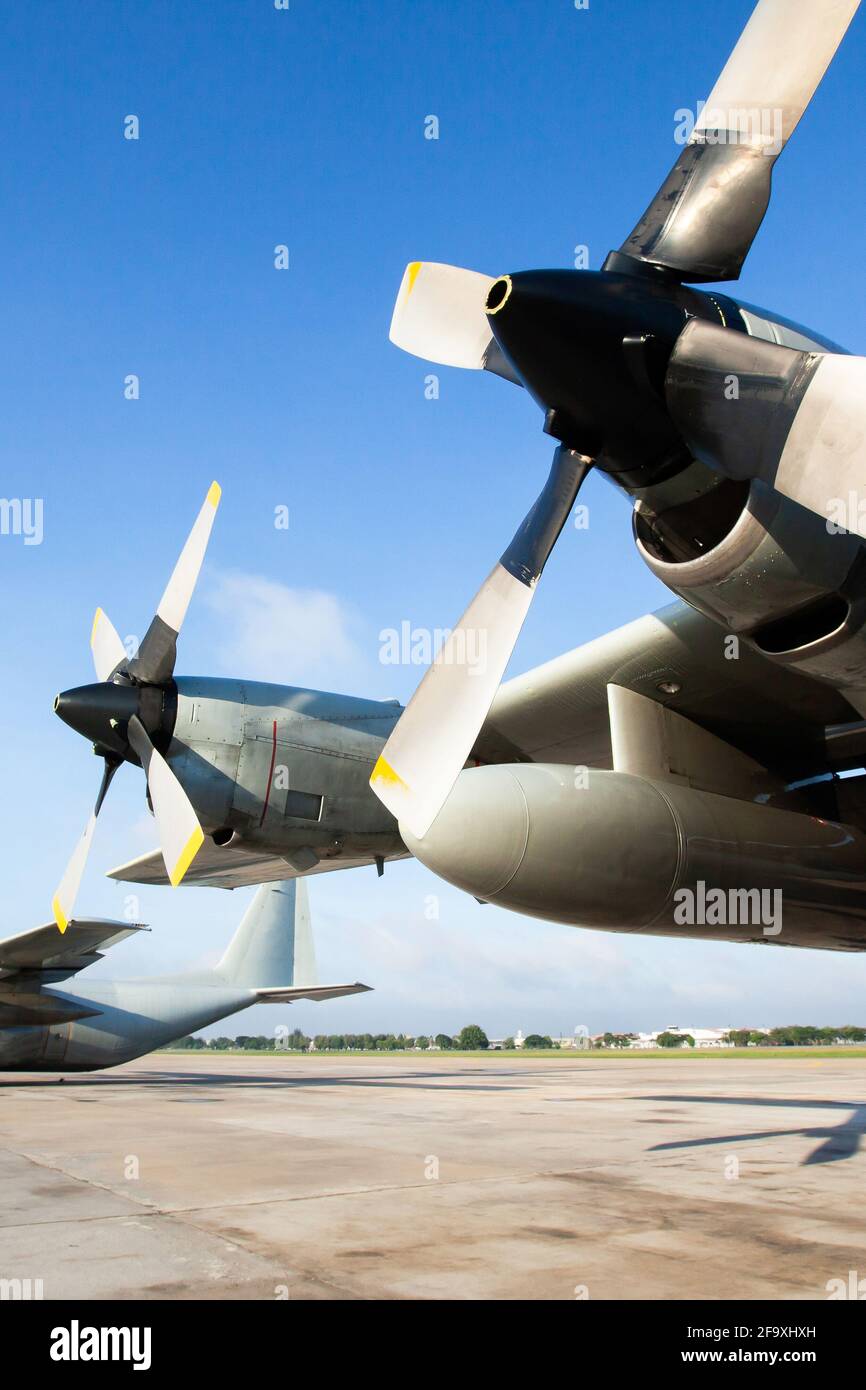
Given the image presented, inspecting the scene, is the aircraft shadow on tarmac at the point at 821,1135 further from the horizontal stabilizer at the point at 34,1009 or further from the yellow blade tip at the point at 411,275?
the horizontal stabilizer at the point at 34,1009

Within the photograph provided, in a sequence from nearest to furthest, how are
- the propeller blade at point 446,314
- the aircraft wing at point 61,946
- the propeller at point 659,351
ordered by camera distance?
the propeller at point 659,351, the propeller blade at point 446,314, the aircraft wing at point 61,946

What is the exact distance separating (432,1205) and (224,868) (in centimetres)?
711

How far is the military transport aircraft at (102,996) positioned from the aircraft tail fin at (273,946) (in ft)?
0.12

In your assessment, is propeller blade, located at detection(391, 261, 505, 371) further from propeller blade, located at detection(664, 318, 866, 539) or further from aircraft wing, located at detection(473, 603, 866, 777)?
aircraft wing, located at detection(473, 603, 866, 777)

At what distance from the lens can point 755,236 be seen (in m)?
5.75

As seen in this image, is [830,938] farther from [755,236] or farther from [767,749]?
[755,236]

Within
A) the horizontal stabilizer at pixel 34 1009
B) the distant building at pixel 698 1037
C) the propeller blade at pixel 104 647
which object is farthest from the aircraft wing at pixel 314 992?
the distant building at pixel 698 1037

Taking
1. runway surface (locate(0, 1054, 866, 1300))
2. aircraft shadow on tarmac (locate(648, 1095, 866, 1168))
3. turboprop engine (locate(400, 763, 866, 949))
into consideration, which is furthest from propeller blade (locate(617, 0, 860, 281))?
aircraft shadow on tarmac (locate(648, 1095, 866, 1168))

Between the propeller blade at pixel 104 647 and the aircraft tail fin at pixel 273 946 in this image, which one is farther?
the aircraft tail fin at pixel 273 946

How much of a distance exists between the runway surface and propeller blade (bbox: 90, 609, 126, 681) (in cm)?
534

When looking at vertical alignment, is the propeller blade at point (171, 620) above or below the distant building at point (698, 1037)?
above

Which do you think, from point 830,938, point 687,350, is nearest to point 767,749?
point 830,938

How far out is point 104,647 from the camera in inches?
480

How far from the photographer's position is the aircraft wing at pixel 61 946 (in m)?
19.0
